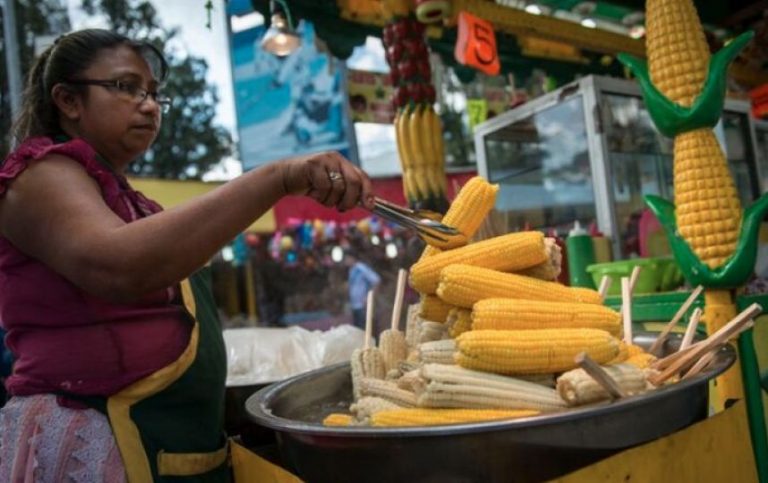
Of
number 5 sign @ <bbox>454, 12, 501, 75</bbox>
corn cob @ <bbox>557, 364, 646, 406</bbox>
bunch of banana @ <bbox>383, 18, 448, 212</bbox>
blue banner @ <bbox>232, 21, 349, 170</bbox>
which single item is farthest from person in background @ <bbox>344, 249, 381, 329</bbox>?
corn cob @ <bbox>557, 364, 646, 406</bbox>

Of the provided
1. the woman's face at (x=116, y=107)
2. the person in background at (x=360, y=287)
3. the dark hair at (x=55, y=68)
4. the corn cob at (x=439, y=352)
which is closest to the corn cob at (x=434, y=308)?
the corn cob at (x=439, y=352)

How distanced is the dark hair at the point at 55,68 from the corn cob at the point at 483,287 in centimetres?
98

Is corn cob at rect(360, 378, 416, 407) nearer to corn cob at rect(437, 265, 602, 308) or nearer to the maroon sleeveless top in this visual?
corn cob at rect(437, 265, 602, 308)

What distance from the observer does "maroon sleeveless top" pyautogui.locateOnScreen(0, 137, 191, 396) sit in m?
1.27

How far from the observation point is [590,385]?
1019mm

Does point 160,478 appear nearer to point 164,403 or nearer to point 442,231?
point 164,403

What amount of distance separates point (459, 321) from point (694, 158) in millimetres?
1158

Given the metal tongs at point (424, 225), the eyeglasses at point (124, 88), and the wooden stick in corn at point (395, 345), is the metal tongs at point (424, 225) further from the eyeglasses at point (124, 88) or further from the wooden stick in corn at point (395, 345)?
the eyeglasses at point (124, 88)

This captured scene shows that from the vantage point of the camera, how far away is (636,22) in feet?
18.4

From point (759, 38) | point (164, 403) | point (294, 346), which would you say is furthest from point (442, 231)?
point (759, 38)

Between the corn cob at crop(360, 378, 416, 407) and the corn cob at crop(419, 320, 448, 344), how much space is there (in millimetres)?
176

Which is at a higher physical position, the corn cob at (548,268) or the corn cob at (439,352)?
the corn cob at (548,268)

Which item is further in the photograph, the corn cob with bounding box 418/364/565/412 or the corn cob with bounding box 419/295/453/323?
the corn cob with bounding box 419/295/453/323

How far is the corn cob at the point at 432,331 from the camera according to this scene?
150 centimetres
